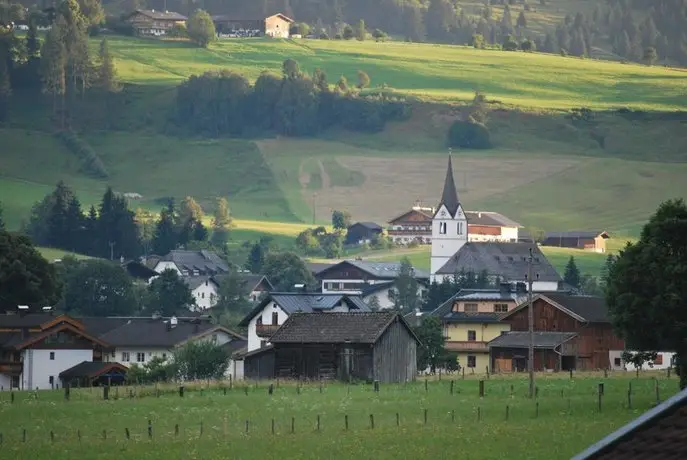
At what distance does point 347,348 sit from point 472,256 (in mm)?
100968

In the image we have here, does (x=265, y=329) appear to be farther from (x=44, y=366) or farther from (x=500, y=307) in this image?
(x=500, y=307)

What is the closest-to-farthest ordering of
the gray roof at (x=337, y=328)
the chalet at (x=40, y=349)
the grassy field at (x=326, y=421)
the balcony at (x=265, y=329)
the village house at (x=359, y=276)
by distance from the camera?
the grassy field at (x=326, y=421)
the gray roof at (x=337, y=328)
the balcony at (x=265, y=329)
the chalet at (x=40, y=349)
the village house at (x=359, y=276)

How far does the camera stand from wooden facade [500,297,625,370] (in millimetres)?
83500

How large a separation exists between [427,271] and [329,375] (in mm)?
108425

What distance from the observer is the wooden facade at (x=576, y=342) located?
83.5 m

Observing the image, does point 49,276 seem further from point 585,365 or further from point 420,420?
point 420,420

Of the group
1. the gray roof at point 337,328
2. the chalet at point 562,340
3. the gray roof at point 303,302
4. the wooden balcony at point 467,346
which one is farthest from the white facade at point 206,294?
the gray roof at point 337,328

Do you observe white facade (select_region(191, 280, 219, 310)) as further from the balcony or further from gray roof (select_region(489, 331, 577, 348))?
the balcony

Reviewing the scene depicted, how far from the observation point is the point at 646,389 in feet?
179

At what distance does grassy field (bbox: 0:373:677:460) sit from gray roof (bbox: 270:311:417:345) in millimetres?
9004

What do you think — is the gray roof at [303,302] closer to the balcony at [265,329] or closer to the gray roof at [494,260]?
the balcony at [265,329]

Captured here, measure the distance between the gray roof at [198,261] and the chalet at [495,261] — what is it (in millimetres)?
20295

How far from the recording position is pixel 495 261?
16675 cm

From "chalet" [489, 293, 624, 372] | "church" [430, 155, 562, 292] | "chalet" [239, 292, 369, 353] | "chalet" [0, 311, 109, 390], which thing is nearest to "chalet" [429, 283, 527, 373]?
"chalet" [489, 293, 624, 372]
